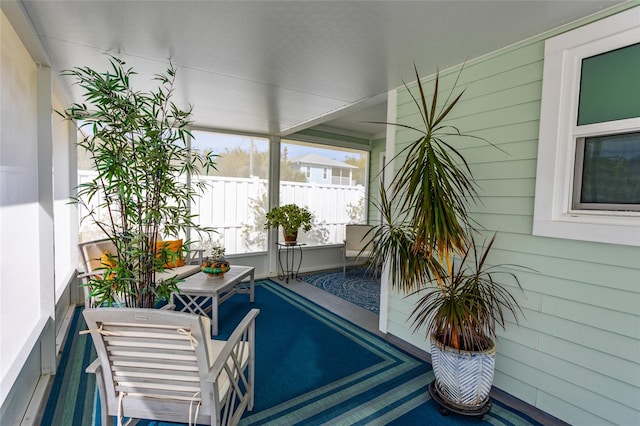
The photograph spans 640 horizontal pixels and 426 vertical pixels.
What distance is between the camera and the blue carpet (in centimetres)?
407

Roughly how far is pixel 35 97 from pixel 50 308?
1.58 meters

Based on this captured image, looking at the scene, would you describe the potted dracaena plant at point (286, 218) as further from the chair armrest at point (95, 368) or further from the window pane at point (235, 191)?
the chair armrest at point (95, 368)

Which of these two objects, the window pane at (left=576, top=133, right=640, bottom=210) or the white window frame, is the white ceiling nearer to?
the white window frame

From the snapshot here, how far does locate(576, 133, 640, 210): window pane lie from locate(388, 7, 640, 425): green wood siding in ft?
0.83

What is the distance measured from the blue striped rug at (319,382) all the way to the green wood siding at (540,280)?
1.08 feet

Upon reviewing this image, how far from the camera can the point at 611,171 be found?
175cm

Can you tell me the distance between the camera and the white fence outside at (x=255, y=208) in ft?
15.1

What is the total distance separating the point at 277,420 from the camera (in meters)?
1.91

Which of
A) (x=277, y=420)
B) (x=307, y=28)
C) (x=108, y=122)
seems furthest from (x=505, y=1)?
(x=277, y=420)

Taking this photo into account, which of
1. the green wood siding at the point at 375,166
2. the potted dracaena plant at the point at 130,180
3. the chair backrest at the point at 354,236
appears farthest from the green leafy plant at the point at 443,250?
the green wood siding at the point at 375,166

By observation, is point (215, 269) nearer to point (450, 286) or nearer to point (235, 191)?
point (235, 191)

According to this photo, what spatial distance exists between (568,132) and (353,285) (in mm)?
3484

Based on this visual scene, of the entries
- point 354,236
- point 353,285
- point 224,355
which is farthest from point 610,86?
point 354,236

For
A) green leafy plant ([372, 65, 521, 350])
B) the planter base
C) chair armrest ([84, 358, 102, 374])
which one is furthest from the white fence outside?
the planter base
